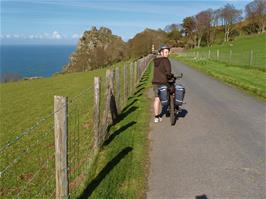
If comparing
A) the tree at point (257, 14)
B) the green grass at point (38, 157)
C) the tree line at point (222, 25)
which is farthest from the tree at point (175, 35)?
the green grass at point (38, 157)

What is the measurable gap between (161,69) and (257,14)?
104m

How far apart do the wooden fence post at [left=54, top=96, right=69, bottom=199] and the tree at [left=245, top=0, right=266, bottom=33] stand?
106532 mm

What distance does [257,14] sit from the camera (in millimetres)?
107688

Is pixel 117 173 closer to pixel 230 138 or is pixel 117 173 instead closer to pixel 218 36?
pixel 230 138

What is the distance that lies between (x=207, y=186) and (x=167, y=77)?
4753 millimetres

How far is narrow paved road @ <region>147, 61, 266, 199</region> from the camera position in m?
6.12

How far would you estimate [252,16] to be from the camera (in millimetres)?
109562

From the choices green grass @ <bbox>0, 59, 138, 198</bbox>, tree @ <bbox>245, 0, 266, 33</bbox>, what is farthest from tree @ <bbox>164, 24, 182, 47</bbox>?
green grass @ <bbox>0, 59, 138, 198</bbox>

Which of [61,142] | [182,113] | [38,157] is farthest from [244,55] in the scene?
[61,142]

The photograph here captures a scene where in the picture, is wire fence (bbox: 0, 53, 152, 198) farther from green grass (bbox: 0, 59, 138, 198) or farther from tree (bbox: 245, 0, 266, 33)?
tree (bbox: 245, 0, 266, 33)

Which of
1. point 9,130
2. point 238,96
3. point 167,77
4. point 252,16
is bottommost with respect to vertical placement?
point 9,130

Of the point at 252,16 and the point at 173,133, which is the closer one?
the point at 173,133

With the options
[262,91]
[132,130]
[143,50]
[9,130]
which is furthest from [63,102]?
[143,50]

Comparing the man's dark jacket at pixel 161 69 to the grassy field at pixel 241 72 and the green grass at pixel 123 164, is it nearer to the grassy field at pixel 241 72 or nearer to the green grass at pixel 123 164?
the green grass at pixel 123 164
